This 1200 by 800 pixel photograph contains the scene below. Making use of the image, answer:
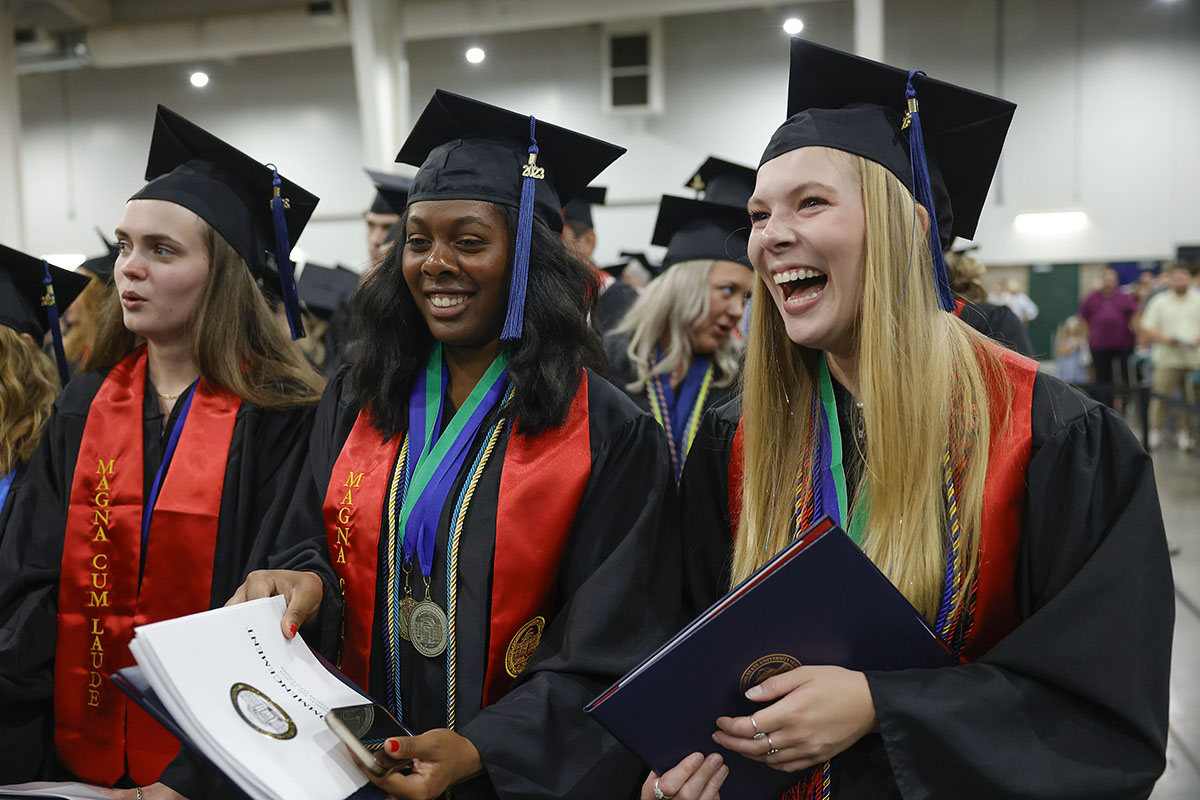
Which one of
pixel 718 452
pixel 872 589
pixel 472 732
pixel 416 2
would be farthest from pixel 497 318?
pixel 416 2

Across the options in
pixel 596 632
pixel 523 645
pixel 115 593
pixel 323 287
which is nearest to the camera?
pixel 596 632

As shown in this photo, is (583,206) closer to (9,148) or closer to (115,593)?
(115,593)

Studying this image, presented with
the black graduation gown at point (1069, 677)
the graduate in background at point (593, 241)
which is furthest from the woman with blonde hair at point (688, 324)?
the black graduation gown at point (1069, 677)

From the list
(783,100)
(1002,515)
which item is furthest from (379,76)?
(1002,515)

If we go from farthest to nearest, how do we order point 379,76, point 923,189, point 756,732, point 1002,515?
1. point 379,76
2. point 923,189
3. point 1002,515
4. point 756,732

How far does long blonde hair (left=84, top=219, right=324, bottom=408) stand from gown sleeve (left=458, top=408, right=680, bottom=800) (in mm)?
910

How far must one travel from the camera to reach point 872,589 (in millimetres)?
1284

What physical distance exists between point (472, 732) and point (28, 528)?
4.24 ft

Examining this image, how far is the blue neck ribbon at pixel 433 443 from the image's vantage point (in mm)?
1792

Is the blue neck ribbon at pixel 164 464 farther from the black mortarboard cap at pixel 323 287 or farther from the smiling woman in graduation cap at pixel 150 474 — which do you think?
the black mortarboard cap at pixel 323 287

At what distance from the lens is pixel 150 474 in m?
2.17

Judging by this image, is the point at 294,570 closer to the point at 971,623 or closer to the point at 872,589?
the point at 872,589

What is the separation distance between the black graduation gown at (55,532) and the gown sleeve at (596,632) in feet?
2.47

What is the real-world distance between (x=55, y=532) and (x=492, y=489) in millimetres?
1121
